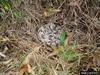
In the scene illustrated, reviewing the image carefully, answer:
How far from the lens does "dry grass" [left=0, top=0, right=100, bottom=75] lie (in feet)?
7.20

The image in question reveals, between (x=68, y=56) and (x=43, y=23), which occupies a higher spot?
(x=43, y=23)

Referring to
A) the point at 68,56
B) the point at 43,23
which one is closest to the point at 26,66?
the point at 68,56

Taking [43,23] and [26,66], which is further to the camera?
[43,23]

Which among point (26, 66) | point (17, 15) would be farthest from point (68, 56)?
point (17, 15)

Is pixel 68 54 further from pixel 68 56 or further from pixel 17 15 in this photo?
pixel 17 15

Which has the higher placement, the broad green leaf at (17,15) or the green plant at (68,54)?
the broad green leaf at (17,15)

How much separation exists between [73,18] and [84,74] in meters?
0.62

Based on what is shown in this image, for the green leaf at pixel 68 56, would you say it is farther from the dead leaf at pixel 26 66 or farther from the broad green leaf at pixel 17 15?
the broad green leaf at pixel 17 15

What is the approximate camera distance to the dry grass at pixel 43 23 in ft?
7.20

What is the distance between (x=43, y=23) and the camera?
2.48 meters

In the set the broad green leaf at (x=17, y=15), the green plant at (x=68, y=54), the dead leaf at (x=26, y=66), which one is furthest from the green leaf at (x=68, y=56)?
Result: the broad green leaf at (x=17, y=15)

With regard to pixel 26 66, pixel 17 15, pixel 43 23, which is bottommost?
pixel 26 66

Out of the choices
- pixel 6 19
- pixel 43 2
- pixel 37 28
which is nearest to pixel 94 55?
pixel 37 28

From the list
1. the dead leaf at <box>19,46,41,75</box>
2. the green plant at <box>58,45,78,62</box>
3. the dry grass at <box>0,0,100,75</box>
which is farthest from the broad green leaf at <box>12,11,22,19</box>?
the green plant at <box>58,45,78,62</box>
